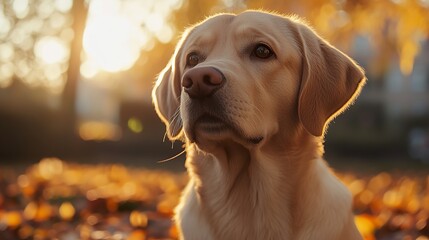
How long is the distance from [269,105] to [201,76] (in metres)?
0.57

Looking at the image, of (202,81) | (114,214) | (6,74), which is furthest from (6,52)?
(202,81)

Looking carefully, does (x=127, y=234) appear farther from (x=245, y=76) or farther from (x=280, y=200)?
(x=245, y=76)

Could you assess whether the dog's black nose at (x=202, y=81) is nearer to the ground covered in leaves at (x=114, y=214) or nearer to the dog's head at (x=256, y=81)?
the dog's head at (x=256, y=81)

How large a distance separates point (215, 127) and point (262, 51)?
592 millimetres

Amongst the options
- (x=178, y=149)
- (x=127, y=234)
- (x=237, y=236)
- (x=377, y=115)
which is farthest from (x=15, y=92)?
(x=377, y=115)

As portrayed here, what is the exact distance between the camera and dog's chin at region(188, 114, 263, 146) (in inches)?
123

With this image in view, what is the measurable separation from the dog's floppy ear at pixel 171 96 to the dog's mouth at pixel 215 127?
48cm

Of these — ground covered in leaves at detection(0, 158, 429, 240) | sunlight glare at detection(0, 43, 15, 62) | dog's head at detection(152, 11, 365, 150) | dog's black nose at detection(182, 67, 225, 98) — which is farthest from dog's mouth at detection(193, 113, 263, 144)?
sunlight glare at detection(0, 43, 15, 62)

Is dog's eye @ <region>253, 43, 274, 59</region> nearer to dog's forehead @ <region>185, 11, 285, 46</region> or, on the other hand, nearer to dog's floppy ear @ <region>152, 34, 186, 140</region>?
dog's forehead @ <region>185, 11, 285, 46</region>

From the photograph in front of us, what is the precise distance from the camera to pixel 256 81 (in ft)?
10.7

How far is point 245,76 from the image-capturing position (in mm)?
3225

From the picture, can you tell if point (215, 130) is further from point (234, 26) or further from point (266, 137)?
point (234, 26)

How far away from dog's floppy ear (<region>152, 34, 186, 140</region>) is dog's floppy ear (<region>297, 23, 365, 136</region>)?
794mm

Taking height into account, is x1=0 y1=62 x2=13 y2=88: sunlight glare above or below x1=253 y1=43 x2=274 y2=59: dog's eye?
below
